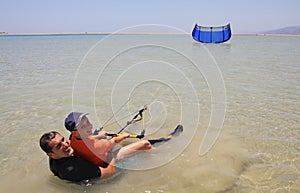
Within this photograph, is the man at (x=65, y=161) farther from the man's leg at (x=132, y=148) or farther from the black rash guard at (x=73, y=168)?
the man's leg at (x=132, y=148)

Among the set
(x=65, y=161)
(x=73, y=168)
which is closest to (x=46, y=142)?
(x=65, y=161)

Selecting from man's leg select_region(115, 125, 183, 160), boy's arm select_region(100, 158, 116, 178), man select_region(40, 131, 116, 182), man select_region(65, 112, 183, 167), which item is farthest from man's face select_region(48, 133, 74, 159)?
man's leg select_region(115, 125, 183, 160)

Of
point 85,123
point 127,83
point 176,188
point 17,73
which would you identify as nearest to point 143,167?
point 176,188

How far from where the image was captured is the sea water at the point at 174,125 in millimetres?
4141

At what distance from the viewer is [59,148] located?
3.56 metres

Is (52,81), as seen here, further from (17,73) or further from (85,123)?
(85,123)

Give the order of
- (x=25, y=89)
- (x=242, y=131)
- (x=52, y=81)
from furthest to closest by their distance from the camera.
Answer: (x=52, y=81), (x=25, y=89), (x=242, y=131)

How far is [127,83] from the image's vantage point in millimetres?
10312

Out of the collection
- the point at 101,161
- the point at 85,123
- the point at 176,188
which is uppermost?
the point at 85,123

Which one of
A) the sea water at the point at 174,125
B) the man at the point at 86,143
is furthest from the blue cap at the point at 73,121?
the sea water at the point at 174,125

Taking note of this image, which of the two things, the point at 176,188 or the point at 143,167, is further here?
the point at 143,167

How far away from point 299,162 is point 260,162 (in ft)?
2.20

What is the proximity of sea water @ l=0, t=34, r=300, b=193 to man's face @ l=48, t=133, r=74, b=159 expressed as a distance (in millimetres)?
637

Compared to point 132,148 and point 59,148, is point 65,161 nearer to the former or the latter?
point 59,148
